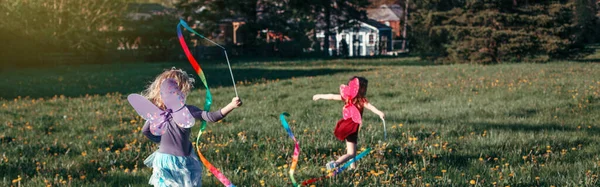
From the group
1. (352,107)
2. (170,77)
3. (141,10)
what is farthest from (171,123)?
(141,10)

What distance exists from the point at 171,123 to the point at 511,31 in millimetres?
33485

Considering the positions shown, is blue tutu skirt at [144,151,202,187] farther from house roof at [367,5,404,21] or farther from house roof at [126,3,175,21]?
house roof at [367,5,404,21]

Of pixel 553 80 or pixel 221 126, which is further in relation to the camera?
pixel 553 80

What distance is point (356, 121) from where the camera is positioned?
17.0 ft

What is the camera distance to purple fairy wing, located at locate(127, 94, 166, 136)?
414 cm

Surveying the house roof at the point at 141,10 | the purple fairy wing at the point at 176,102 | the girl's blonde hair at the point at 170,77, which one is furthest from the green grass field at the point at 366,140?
the house roof at the point at 141,10

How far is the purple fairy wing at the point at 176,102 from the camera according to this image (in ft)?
13.4

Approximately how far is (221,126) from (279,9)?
43.1 metres

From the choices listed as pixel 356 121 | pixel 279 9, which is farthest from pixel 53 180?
pixel 279 9

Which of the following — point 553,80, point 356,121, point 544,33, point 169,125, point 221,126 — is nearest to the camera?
point 169,125

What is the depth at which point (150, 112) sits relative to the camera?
13.8 ft

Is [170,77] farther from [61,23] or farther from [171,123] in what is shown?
[61,23]

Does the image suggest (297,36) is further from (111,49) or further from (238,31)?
(111,49)

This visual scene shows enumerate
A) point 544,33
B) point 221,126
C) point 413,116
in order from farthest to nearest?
point 544,33, point 413,116, point 221,126
